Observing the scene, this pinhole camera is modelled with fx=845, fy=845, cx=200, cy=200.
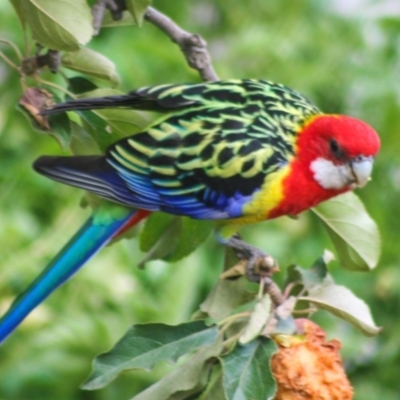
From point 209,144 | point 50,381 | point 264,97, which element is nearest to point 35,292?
point 209,144

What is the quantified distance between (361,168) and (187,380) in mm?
423

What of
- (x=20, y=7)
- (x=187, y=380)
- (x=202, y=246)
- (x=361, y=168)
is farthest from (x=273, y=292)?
→ (x=202, y=246)

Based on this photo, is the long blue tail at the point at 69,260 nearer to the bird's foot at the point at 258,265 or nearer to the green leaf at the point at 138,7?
the bird's foot at the point at 258,265

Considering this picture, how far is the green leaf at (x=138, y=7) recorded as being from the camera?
42.5 inches

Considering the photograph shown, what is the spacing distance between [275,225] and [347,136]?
1.23m

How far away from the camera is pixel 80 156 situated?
48.3 inches

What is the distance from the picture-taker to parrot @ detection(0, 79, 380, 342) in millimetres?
1244

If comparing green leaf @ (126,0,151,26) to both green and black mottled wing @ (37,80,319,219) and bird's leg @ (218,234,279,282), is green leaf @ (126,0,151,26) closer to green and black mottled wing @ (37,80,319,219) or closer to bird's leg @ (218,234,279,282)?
green and black mottled wing @ (37,80,319,219)

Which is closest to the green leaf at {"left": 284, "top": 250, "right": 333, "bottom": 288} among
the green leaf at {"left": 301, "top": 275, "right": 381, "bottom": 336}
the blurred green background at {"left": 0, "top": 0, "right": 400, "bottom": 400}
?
the green leaf at {"left": 301, "top": 275, "right": 381, "bottom": 336}

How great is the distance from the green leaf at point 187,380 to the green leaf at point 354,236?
0.26 metres

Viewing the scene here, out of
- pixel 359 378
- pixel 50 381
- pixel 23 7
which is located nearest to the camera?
pixel 23 7

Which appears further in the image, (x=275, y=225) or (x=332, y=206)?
(x=275, y=225)

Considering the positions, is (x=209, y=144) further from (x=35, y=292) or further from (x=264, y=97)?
(x=35, y=292)

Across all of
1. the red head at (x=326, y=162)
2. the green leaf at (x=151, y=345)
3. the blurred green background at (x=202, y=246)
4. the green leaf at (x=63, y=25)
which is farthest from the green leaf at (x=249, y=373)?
the blurred green background at (x=202, y=246)
